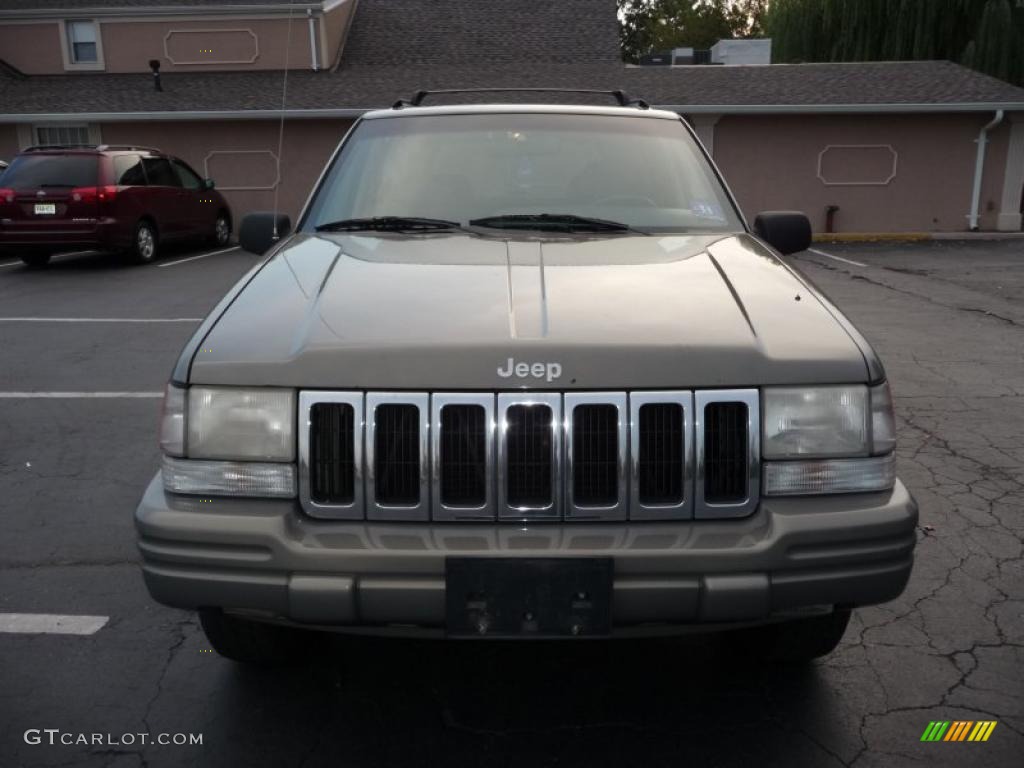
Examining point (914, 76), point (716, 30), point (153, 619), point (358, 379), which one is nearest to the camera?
point (358, 379)

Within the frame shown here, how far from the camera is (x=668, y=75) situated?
67.9ft

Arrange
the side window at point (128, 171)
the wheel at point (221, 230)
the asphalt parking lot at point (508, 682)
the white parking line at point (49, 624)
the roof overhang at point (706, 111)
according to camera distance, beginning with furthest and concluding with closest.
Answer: the roof overhang at point (706, 111) → the wheel at point (221, 230) → the side window at point (128, 171) → the white parking line at point (49, 624) → the asphalt parking lot at point (508, 682)

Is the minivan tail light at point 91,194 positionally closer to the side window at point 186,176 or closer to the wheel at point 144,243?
the wheel at point 144,243

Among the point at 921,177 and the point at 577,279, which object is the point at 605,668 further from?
the point at 921,177

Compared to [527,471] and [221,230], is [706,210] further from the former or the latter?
[221,230]

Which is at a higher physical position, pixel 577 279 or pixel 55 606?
pixel 577 279

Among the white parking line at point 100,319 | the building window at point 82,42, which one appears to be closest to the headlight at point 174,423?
the white parking line at point 100,319

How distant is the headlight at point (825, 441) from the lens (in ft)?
7.45

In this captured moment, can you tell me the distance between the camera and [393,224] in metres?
3.37

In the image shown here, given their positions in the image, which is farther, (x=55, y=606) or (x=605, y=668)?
(x=55, y=606)

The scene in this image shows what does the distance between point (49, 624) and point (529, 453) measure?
2039mm

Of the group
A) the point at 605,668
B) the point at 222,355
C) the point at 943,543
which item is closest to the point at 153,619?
the point at 222,355

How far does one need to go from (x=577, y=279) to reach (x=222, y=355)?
101 centimetres

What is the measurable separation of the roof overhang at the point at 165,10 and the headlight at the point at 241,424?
65.5ft
